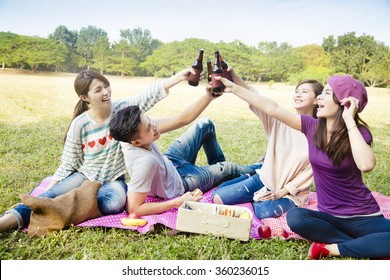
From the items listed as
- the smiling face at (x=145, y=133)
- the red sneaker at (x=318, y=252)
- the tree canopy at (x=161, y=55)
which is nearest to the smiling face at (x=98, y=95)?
the smiling face at (x=145, y=133)

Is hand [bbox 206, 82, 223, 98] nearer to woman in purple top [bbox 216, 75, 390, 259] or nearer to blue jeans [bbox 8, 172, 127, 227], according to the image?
woman in purple top [bbox 216, 75, 390, 259]

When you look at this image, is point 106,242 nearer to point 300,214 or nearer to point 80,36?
point 300,214

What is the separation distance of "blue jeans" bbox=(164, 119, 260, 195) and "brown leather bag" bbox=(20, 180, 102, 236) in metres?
0.59

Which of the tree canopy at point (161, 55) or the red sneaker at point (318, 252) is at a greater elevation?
the tree canopy at point (161, 55)

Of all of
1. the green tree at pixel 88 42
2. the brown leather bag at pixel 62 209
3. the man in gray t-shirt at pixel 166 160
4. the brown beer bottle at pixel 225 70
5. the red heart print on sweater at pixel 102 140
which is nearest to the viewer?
the brown leather bag at pixel 62 209

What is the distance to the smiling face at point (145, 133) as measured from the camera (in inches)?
80.6

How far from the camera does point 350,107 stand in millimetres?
1716

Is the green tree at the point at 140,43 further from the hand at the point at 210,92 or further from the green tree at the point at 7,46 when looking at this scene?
the hand at the point at 210,92

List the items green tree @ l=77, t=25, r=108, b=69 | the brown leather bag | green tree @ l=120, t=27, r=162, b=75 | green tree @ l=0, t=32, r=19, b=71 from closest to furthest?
the brown leather bag < green tree @ l=0, t=32, r=19, b=71 < green tree @ l=77, t=25, r=108, b=69 < green tree @ l=120, t=27, r=162, b=75

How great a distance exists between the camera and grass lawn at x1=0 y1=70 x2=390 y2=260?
1.80m

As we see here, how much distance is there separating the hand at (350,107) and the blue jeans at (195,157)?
102cm

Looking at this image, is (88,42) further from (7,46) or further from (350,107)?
(350,107)

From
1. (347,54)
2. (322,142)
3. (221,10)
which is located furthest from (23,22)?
(347,54)

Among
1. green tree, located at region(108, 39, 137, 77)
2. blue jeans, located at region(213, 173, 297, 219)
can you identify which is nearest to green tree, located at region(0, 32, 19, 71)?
green tree, located at region(108, 39, 137, 77)
